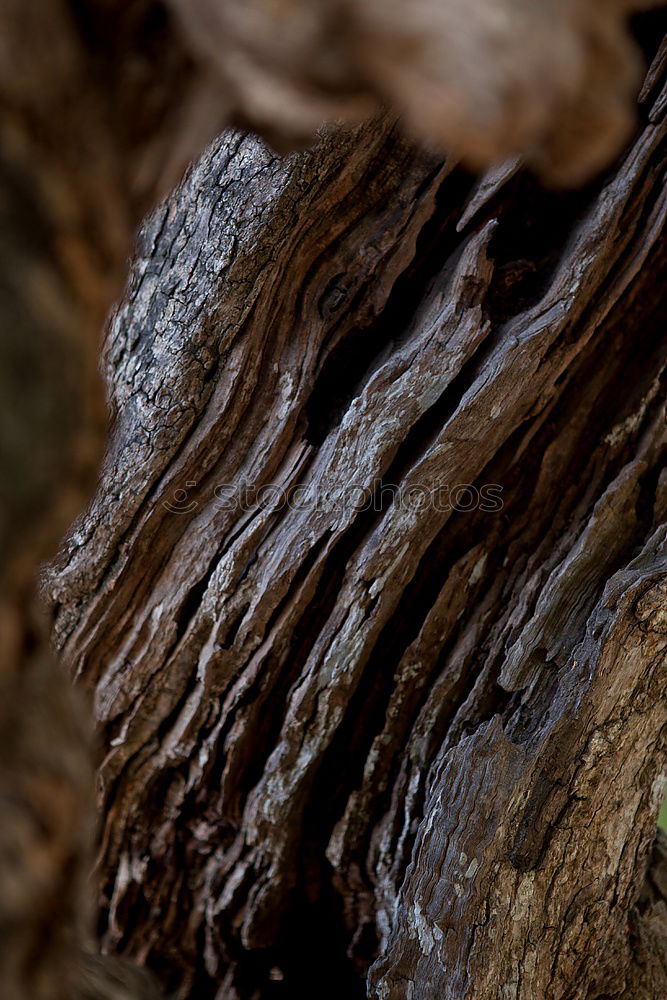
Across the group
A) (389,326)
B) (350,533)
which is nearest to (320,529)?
(350,533)

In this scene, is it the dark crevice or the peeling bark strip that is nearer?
the peeling bark strip

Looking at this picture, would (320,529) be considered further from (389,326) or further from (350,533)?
(389,326)

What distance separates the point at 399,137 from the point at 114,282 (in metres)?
1.28

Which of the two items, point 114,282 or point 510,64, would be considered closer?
point 510,64

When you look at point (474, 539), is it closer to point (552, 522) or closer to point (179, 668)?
point (552, 522)

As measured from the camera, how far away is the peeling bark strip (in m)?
1.63

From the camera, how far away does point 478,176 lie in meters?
1.77

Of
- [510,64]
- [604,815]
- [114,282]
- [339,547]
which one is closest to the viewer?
[510,64]

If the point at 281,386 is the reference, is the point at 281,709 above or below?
below

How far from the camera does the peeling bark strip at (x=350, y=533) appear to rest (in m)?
1.63

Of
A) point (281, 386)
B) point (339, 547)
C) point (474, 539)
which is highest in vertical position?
point (281, 386)

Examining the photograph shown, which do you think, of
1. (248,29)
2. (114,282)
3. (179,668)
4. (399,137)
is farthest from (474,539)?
(248,29)

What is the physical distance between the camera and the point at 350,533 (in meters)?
1.67

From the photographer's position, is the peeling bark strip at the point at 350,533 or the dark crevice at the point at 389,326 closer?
the peeling bark strip at the point at 350,533
